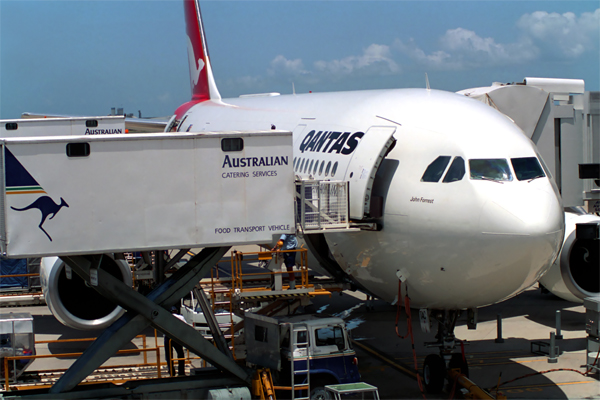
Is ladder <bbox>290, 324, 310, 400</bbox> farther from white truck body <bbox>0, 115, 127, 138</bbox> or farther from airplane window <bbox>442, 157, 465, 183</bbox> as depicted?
white truck body <bbox>0, 115, 127, 138</bbox>

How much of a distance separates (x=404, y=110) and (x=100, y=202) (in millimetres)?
5636

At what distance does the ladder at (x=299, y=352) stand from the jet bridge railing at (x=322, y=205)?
1.71m

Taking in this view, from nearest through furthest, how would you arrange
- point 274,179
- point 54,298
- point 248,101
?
point 274,179
point 54,298
point 248,101

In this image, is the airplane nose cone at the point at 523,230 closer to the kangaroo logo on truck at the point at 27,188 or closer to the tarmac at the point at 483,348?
the tarmac at the point at 483,348

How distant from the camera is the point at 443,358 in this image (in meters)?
12.8

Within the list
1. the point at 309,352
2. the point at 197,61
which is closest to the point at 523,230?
the point at 309,352

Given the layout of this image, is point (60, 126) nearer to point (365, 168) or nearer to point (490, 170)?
point (365, 168)

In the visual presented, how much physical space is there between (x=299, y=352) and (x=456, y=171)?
3.99 m

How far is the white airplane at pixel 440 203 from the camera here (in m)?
10.9

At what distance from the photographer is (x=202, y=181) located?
11.2m

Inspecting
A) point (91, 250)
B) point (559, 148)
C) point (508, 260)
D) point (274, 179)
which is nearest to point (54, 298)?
point (91, 250)

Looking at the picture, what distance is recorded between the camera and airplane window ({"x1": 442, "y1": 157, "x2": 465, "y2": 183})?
11.3 m

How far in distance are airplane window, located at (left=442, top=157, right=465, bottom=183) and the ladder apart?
11.5 ft

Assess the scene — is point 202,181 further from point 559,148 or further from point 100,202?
point 559,148
